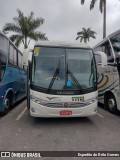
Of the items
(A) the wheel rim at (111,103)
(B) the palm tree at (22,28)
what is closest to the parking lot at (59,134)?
(A) the wheel rim at (111,103)

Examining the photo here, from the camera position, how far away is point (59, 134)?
20.0 feet

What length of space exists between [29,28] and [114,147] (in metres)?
23.7

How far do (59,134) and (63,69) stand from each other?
2329mm

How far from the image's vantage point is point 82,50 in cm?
Answer: 753

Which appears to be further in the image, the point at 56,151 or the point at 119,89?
the point at 119,89

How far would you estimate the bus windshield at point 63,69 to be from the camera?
6.88 meters

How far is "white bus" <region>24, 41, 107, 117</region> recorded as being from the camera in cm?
671

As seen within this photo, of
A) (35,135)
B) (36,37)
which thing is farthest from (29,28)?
(35,135)

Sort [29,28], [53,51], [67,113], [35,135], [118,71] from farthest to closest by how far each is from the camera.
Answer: [29,28] → [118,71] → [53,51] → [67,113] → [35,135]

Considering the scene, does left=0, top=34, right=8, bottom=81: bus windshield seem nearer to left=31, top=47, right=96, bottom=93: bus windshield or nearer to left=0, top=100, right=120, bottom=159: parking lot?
left=31, top=47, right=96, bottom=93: bus windshield

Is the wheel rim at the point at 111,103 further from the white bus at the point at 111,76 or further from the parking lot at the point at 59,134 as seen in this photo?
the parking lot at the point at 59,134

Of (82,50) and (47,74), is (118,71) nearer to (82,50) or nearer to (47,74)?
(82,50)

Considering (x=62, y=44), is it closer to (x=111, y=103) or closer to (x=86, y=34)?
(x=111, y=103)

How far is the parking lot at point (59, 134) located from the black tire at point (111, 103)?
81cm
